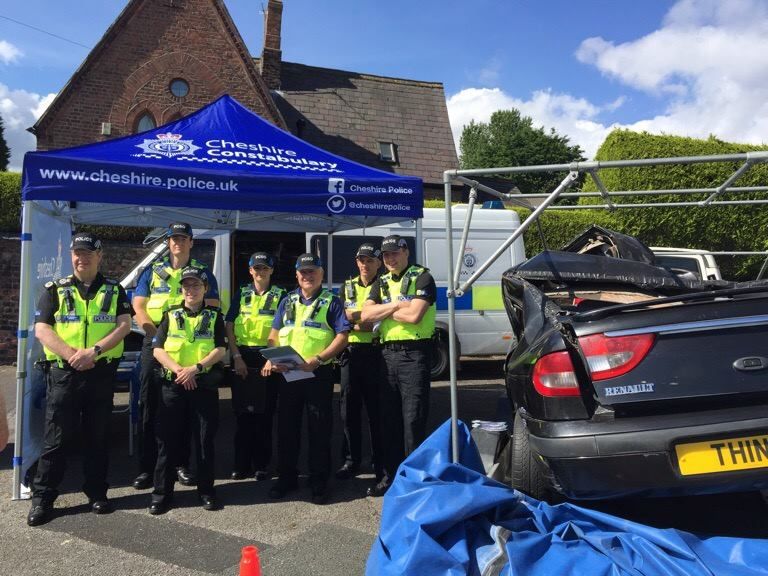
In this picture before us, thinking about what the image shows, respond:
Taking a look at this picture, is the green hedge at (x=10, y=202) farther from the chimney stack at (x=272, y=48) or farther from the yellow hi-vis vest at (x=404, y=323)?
the chimney stack at (x=272, y=48)

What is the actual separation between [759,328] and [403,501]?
184 cm

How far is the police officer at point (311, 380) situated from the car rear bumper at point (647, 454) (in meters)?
2.04

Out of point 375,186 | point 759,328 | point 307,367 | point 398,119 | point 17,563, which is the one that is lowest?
point 17,563

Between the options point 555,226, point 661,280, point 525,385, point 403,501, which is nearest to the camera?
point 403,501

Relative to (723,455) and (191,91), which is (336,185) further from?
(191,91)

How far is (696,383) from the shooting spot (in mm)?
2648

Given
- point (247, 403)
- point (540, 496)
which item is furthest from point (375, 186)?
point (540, 496)

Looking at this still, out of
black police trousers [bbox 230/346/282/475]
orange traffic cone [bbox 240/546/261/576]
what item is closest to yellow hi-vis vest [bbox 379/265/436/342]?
black police trousers [bbox 230/346/282/475]

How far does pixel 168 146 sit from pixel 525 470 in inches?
150

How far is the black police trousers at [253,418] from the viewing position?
15.7 feet

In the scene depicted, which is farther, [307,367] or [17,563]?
[307,367]

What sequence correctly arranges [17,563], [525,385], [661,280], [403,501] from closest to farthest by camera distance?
[403,501] → [525,385] → [17,563] → [661,280]

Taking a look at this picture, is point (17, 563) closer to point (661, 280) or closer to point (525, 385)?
point (525, 385)

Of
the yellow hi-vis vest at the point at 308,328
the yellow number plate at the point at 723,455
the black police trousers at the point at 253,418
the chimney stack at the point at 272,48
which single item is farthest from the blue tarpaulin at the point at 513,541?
the chimney stack at the point at 272,48
